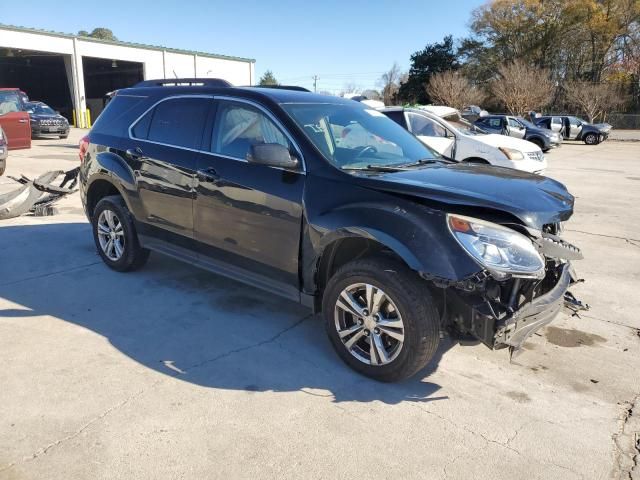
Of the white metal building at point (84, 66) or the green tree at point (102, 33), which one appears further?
the green tree at point (102, 33)

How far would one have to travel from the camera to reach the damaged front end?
2912mm

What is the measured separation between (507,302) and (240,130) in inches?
97.2

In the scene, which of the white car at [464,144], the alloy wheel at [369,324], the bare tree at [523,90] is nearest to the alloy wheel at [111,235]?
the alloy wheel at [369,324]

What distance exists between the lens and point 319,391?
328cm

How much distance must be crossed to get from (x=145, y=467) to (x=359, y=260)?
5.65 feet

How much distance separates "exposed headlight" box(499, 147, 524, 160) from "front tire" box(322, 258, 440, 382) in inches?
298

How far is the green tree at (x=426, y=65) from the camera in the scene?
2205 inches

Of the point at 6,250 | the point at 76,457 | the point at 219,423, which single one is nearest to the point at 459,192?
the point at 219,423

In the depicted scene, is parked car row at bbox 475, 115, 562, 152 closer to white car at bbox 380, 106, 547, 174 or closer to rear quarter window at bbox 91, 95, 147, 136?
white car at bbox 380, 106, 547, 174

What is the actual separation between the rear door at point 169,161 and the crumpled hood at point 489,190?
1.83 meters

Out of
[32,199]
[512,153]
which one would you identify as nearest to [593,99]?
[512,153]

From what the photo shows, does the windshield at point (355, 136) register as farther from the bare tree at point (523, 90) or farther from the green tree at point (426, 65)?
the green tree at point (426, 65)

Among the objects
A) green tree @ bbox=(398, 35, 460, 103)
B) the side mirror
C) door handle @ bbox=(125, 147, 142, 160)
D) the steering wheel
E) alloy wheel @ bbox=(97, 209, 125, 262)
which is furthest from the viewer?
green tree @ bbox=(398, 35, 460, 103)

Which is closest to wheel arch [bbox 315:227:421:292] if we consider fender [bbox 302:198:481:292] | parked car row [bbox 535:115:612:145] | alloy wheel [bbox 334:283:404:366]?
fender [bbox 302:198:481:292]
